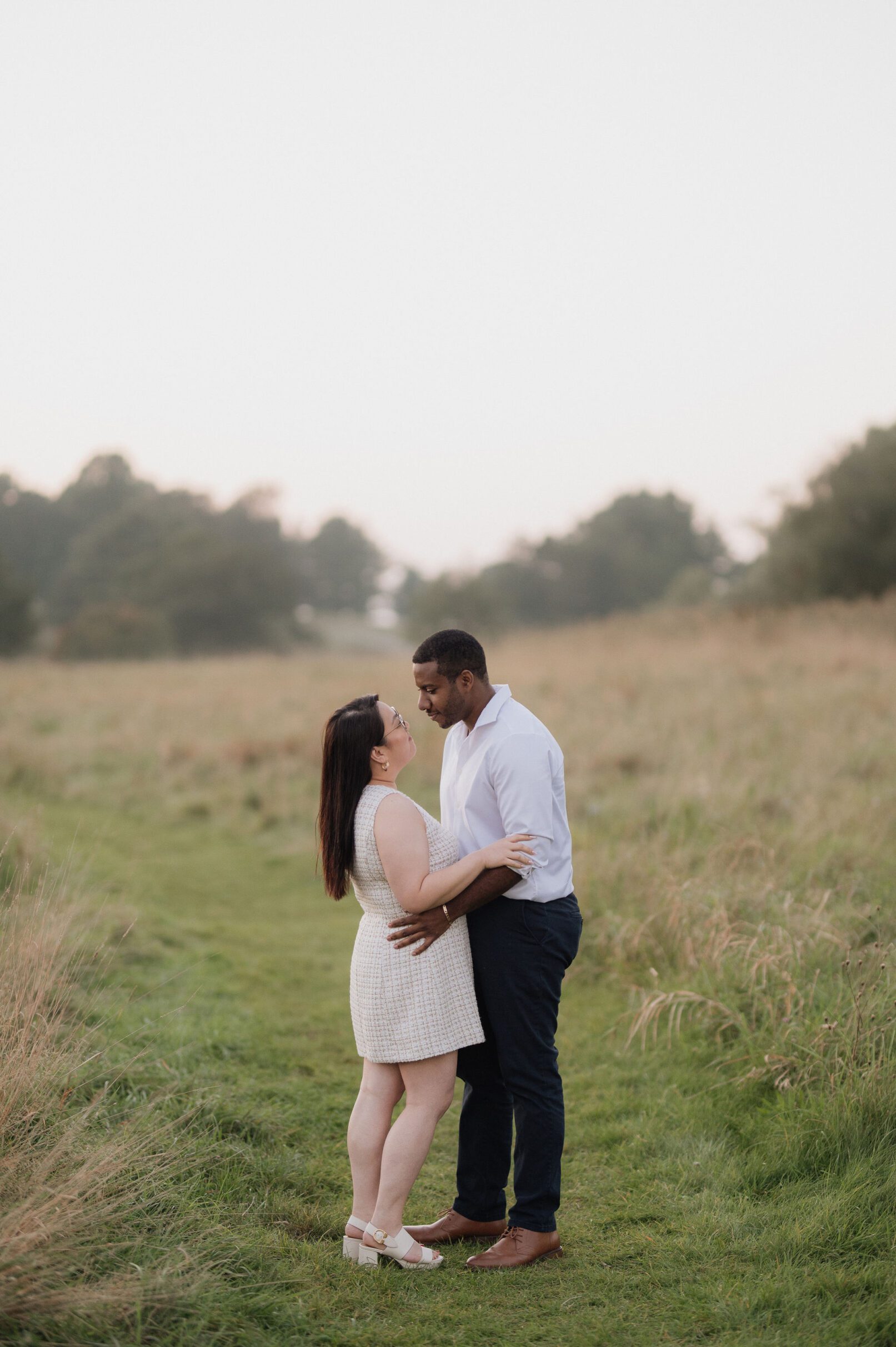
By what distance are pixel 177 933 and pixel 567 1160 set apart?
12.9 feet

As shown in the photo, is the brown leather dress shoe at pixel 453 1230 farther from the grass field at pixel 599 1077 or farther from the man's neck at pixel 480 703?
the man's neck at pixel 480 703

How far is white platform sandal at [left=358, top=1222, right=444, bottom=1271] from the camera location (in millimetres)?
3451

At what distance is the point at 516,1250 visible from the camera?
11.5 ft

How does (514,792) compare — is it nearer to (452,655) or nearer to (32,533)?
(452,655)

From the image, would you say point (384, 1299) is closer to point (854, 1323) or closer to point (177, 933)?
point (854, 1323)

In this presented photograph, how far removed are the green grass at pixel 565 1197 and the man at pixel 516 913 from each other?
11.9 inches

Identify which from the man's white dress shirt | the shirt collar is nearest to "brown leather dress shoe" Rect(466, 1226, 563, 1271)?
the man's white dress shirt

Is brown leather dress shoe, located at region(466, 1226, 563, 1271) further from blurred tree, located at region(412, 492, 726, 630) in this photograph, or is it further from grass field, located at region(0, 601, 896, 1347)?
blurred tree, located at region(412, 492, 726, 630)

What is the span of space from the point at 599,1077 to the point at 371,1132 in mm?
2147

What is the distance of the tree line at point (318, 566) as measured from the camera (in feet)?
87.6

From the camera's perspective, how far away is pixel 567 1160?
14.9 ft

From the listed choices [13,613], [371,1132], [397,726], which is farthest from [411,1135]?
[13,613]

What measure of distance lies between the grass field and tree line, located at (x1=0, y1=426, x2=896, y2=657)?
15.9m

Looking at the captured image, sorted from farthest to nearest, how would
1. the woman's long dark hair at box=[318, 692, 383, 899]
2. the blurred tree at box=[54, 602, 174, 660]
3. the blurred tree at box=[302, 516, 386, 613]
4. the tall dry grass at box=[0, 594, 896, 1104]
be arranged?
the blurred tree at box=[302, 516, 386, 613] < the blurred tree at box=[54, 602, 174, 660] < the tall dry grass at box=[0, 594, 896, 1104] < the woman's long dark hair at box=[318, 692, 383, 899]
